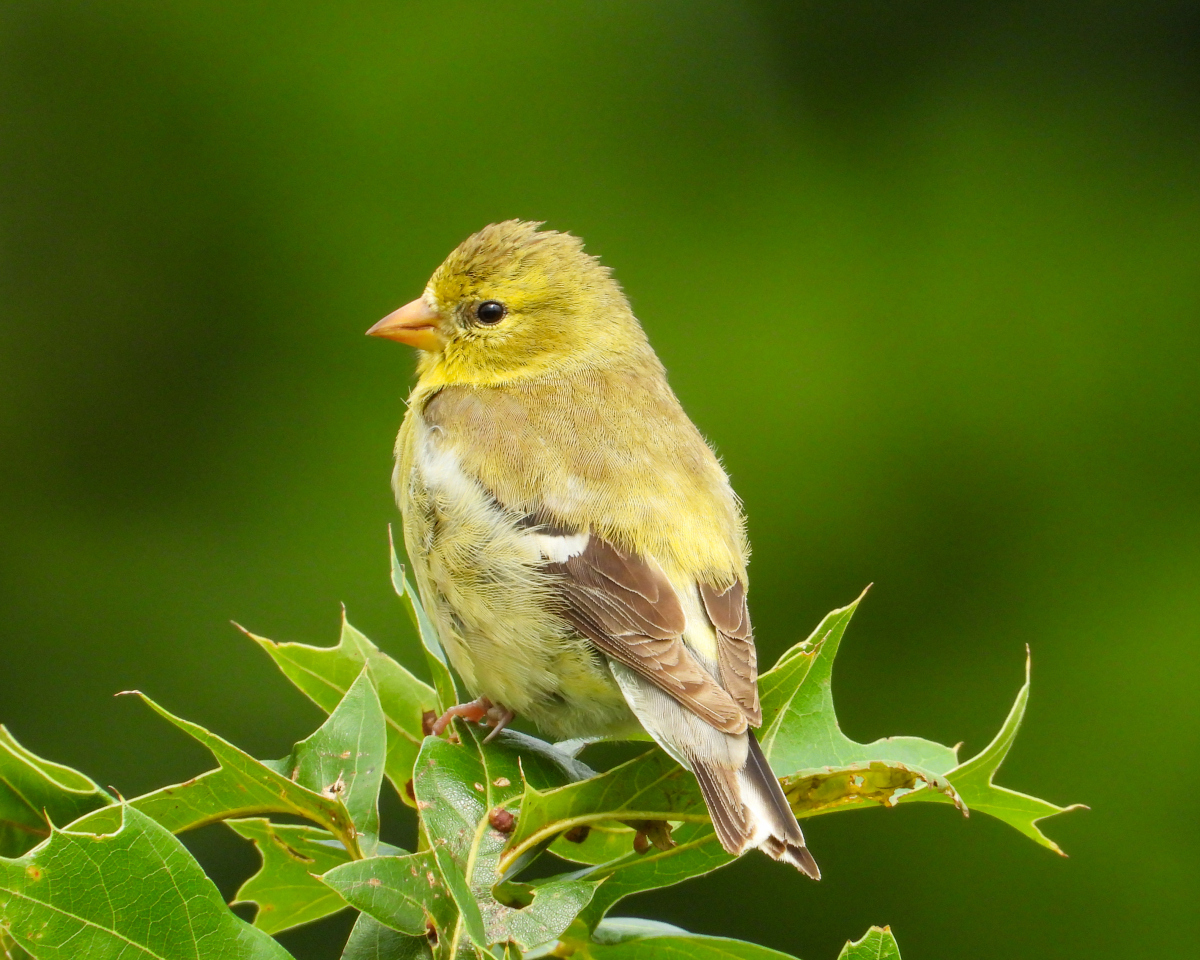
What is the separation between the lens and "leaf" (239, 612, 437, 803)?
6.06 ft

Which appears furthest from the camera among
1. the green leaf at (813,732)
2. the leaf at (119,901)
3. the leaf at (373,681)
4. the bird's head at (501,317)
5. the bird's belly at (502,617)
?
the bird's head at (501,317)

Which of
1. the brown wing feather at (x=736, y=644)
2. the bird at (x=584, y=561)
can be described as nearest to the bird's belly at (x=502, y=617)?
the bird at (x=584, y=561)

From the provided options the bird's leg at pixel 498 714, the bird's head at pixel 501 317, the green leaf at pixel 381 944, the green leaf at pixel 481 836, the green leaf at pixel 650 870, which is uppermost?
the bird's head at pixel 501 317

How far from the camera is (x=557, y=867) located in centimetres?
482

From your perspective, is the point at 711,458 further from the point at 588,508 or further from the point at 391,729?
the point at 391,729

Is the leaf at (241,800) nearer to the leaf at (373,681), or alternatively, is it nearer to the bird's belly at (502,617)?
the leaf at (373,681)

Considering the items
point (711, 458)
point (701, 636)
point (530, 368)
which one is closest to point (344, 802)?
point (701, 636)

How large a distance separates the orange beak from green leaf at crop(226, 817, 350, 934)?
1332 mm

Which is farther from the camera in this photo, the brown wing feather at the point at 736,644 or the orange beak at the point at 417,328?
the orange beak at the point at 417,328

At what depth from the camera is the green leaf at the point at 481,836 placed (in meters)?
1.36

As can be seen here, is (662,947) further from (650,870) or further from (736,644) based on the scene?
(736,644)

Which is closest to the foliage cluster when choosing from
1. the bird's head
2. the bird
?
the bird

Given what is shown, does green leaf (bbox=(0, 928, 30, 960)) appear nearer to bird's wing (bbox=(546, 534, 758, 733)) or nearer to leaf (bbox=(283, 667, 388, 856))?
leaf (bbox=(283, 667, 388, 856))

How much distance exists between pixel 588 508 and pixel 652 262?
3087 millimetres
